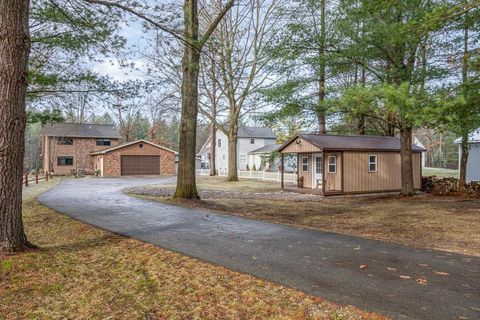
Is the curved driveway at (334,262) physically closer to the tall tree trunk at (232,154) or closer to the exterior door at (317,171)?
the exterior door at (317,171)

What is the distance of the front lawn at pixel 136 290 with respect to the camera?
334 centimetres

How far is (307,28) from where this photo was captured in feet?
47.1

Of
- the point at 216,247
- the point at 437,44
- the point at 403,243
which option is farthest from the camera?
the point at 437,44

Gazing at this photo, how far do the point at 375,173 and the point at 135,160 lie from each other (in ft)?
88.4

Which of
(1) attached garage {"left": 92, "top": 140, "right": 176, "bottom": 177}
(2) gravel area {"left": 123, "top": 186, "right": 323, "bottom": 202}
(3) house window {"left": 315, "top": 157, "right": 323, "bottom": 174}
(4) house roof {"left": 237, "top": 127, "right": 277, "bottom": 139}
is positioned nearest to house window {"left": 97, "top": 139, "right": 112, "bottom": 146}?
(1) attached garage {"left": 92, "top": 140, "right": 176, "bottom": 177}

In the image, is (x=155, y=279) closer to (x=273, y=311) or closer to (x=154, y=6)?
(x=273, y=311)

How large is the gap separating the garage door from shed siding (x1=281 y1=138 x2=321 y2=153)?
2161 cm

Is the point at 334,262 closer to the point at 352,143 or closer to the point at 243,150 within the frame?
the point at 352,143

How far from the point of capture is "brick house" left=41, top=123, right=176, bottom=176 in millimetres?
36188

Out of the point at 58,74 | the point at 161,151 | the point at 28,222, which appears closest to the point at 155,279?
→ the point at 28,222

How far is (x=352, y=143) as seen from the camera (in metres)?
18.4

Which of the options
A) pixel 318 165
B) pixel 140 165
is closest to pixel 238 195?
pixel 318 165

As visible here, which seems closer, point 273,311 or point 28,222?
point 273,311

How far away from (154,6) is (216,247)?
539cm
